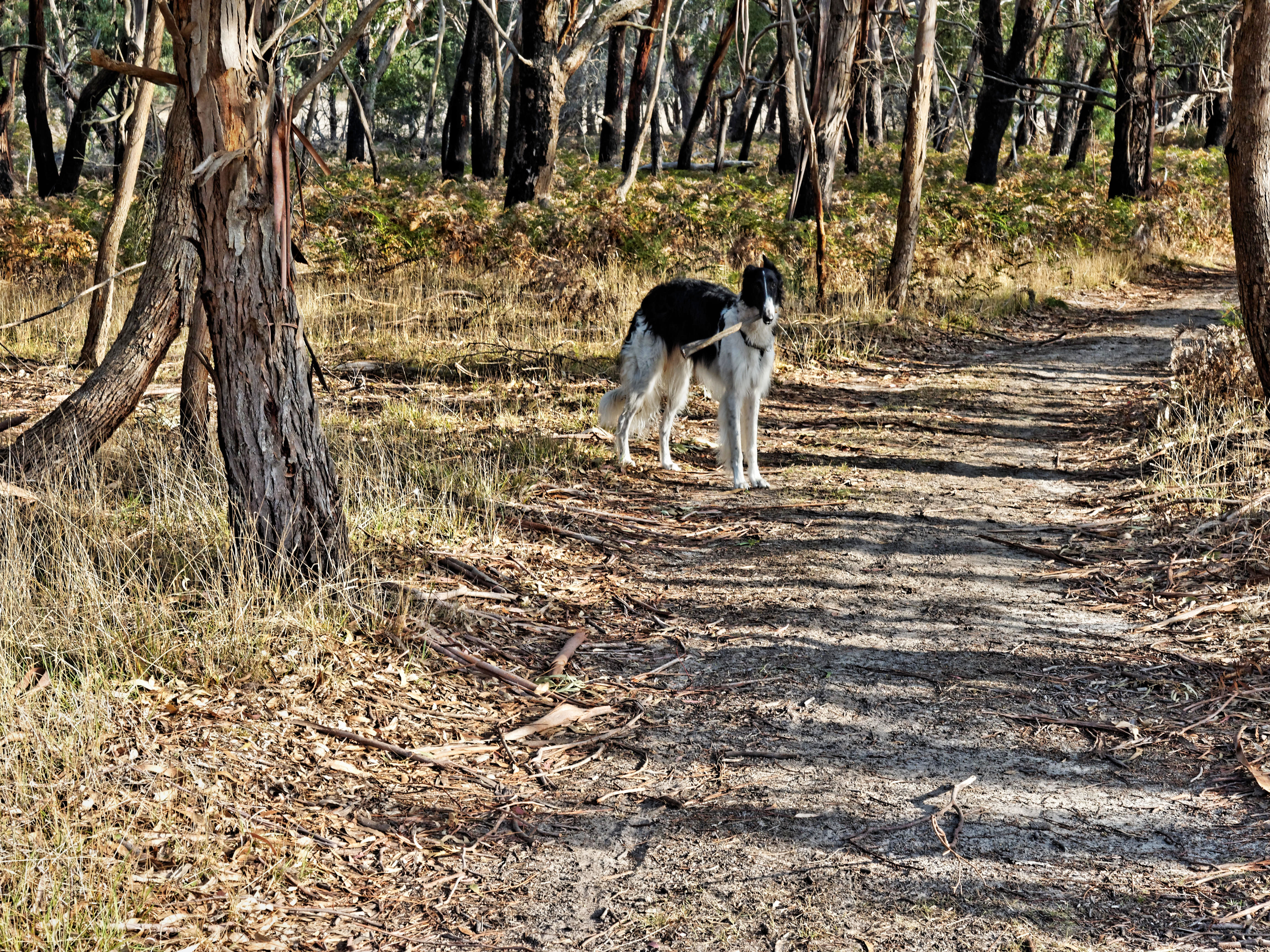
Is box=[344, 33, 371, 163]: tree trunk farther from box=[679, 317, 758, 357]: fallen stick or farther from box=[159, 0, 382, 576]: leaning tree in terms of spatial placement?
box=[159, 0, 382, 576]: leaning tree

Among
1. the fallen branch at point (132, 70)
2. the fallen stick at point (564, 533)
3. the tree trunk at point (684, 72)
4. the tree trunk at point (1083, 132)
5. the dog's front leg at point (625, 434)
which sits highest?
the tree trunk at point (684, 72)

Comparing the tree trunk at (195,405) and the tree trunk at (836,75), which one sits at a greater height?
the tree trunk at (836,75)

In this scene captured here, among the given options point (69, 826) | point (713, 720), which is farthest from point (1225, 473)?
point (69, 826)

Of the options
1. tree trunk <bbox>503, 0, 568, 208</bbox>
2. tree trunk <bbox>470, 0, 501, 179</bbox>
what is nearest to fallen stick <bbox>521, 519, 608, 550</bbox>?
tree trunk <bbox>503, 0, 568, 208</bbox>

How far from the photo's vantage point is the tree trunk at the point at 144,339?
6.49 meters

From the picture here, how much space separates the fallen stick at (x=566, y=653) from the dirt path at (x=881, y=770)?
0.49 feet

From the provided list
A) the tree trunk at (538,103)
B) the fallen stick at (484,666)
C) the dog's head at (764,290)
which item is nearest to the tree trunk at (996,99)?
the tree trunk at (538,103)

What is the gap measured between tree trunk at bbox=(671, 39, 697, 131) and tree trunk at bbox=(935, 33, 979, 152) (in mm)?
8706

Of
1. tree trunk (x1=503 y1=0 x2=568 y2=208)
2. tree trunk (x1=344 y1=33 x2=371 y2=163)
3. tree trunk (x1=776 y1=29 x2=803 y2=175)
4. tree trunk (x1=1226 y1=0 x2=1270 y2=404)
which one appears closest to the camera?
tree trunk (x1=1226 y1=0 x2=1270 y2=404)

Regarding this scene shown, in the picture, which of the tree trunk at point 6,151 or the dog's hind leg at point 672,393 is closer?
the dog's hind leg at point 672,393

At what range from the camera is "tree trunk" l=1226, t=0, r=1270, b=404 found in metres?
7.04

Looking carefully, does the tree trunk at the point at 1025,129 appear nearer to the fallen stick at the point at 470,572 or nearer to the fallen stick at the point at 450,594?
the fallen stick at the point at 470,572

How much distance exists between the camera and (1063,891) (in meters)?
3.24

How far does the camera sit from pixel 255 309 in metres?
4.65
